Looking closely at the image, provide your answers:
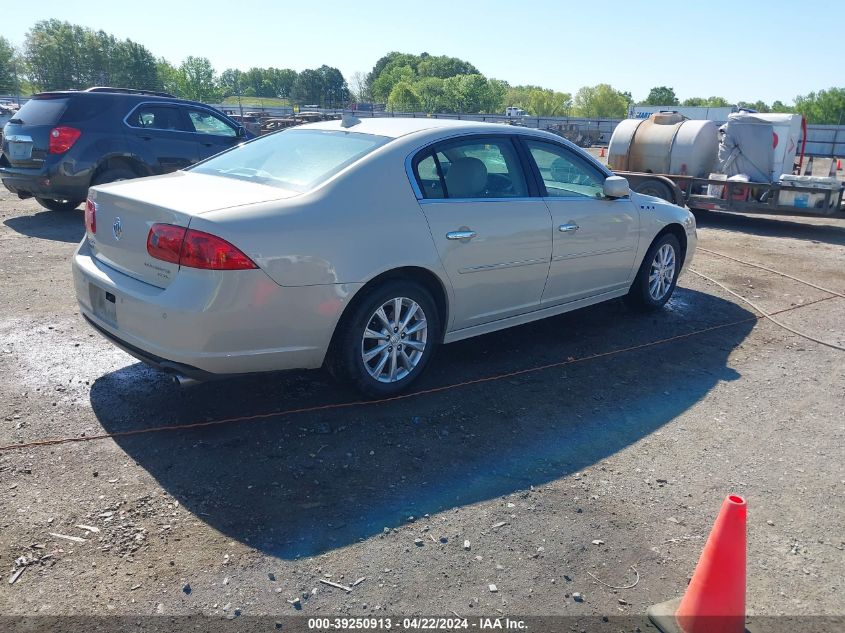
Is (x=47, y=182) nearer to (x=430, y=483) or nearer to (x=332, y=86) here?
(x=430, y=483)

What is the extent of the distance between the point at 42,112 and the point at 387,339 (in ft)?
25.6

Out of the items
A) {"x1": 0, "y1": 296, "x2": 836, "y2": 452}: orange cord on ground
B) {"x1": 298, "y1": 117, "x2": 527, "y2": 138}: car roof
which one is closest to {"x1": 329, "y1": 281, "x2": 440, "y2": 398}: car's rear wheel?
{"x1": 0, "y1": 296, "x2": 836, "y2": 452}: orange cord on ground

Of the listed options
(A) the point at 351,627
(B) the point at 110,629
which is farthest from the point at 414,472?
(B) the point at 110,629

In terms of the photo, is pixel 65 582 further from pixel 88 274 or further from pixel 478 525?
pixel 88 274

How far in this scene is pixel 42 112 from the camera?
30.9 feet

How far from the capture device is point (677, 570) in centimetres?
294

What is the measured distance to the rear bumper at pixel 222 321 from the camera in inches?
138

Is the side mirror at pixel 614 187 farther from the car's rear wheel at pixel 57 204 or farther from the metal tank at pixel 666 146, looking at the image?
the car's rear wheel at pixel 57 204

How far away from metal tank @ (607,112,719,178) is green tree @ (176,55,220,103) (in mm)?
115341

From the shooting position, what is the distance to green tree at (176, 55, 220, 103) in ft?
389

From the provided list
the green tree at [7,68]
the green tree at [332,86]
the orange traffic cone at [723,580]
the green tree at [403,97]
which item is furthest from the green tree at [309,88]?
the orange traffic cone at [723,580]

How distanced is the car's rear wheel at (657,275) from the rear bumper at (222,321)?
348cm

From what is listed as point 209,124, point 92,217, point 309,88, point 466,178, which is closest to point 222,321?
point 92,217

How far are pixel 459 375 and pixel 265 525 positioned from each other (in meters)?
2.14
